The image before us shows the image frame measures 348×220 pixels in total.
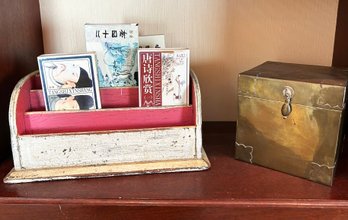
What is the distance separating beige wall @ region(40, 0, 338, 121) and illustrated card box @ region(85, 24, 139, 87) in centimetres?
14

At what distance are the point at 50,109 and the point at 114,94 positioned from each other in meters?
0.12

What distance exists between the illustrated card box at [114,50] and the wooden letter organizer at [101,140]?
8 centimetres

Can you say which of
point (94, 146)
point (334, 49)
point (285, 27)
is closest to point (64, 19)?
point (94, 146)

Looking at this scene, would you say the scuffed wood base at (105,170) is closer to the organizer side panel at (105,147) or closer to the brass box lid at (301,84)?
the organizer side panel at (105,147)

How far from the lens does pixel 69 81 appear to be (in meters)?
0.66

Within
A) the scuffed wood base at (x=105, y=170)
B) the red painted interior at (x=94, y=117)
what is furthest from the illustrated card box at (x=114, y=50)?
the scuffed wood base at (x=105, y=170)

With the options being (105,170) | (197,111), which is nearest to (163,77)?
(197,111)

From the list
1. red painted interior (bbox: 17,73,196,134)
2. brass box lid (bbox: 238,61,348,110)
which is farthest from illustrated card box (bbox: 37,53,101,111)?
brass box lid (bbox: 238,61,348,110)

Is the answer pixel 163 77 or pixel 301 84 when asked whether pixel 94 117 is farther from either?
pixel 301 84

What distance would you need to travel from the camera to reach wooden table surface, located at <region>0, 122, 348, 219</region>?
1.87 feet

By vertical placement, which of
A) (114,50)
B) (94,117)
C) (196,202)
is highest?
(114,50)

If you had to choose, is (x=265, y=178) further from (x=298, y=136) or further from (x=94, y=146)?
(x=94, y=146)

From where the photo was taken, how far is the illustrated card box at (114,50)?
0.72 m

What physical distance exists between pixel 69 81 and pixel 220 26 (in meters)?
0.38
